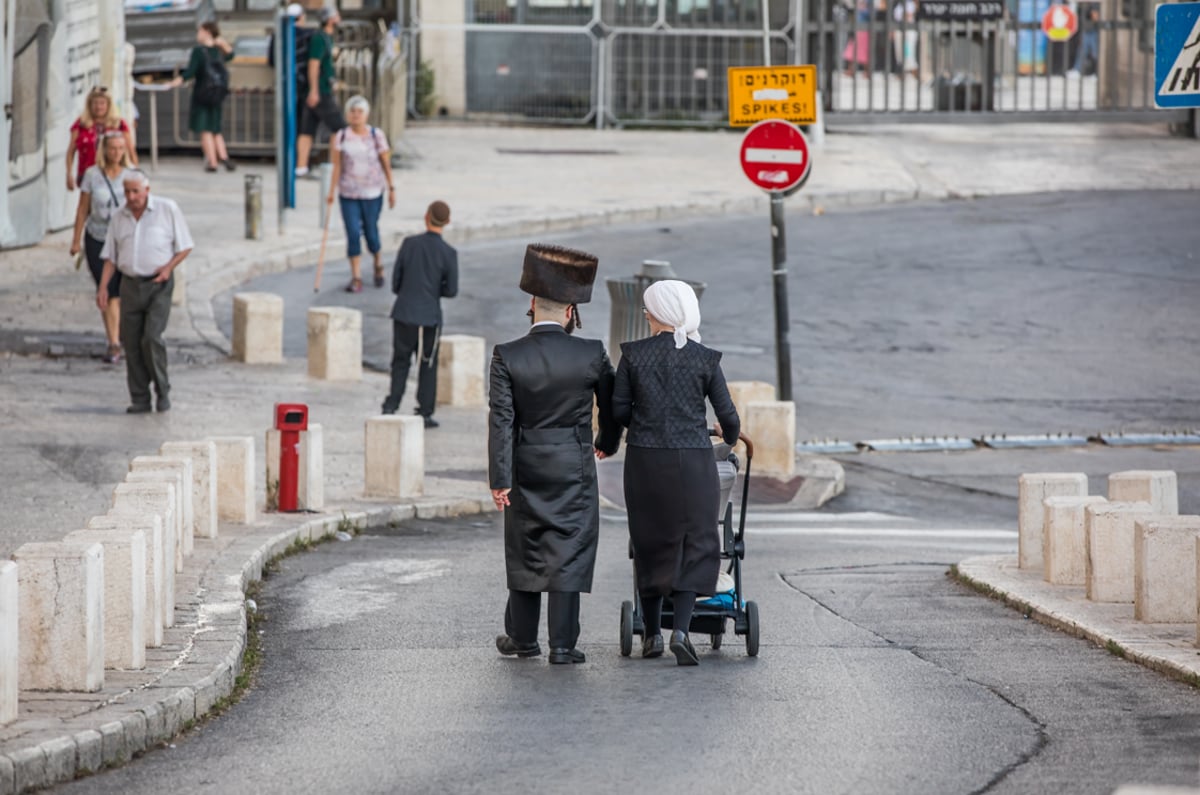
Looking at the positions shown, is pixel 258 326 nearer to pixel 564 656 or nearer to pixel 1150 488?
pixel 1150 488

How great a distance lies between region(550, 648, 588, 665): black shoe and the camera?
8.95 metres

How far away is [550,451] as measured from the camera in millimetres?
8945

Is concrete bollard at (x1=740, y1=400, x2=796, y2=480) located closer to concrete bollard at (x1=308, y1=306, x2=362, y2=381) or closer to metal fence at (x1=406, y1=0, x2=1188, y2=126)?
concrete bollard at (x1=308, y1=306, x2=362, y2=381)

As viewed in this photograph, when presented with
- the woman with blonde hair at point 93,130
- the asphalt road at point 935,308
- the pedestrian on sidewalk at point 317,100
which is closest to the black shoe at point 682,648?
the asphalt road at point 935,308

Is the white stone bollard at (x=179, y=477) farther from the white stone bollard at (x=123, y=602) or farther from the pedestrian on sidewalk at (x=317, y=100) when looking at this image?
the pedestrian on sidewalk at (x=317, y=100)

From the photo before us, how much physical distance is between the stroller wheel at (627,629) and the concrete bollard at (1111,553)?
2.62m

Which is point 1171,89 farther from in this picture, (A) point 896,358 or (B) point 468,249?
(B) point 468,249

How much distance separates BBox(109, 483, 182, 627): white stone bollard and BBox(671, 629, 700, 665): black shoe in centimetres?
209

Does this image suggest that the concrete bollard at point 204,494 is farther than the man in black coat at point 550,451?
Yes

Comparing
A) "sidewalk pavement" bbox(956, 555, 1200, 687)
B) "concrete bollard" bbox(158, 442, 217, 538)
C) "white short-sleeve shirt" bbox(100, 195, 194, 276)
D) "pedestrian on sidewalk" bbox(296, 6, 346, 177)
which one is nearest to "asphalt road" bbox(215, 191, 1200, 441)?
"white short-sleeve shirt" bbox(100, 195, 194, 276)

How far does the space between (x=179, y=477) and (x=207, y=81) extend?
19.6m

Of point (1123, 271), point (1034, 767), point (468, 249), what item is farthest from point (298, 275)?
point (1034, 767)

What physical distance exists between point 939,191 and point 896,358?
1044 centimetres

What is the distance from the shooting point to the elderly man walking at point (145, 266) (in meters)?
15.9
